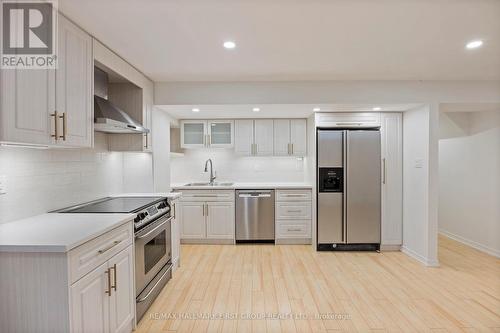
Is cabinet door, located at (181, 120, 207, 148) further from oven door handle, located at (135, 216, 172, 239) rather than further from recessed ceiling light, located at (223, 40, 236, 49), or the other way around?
recessed ceiling light, located at (223, 40, 236, 49)

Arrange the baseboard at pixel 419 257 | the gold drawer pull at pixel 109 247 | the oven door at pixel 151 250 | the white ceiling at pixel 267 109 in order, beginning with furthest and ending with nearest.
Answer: the white ceiling at pixel 267 109
the baseboard at pixel 419 257
the oven door at pixel 151 250
the gold drawer pull at pixel 109 247

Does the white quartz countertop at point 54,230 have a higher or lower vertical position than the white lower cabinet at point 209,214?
higher

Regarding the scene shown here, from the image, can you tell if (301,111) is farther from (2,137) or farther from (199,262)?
(2,137)

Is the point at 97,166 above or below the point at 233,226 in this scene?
above

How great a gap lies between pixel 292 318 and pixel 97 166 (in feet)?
8.27

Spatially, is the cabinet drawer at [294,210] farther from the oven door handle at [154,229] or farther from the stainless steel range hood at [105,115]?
the stainless steel range hood at [105,115]

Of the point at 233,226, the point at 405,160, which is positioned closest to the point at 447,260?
the point at 405,160

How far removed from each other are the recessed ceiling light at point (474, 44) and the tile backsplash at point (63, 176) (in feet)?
11.8

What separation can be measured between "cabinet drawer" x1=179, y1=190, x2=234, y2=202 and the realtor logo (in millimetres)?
2731

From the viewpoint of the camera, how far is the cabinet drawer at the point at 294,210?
163 inches

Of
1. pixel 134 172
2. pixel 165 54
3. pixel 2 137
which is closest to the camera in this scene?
pixel 2 137

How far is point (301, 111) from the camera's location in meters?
3.86

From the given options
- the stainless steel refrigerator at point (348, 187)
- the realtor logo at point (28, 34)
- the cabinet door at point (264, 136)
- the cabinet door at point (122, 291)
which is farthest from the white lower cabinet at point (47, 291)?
the cabinet door at point (264, 136)

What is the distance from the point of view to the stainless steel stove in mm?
2170
